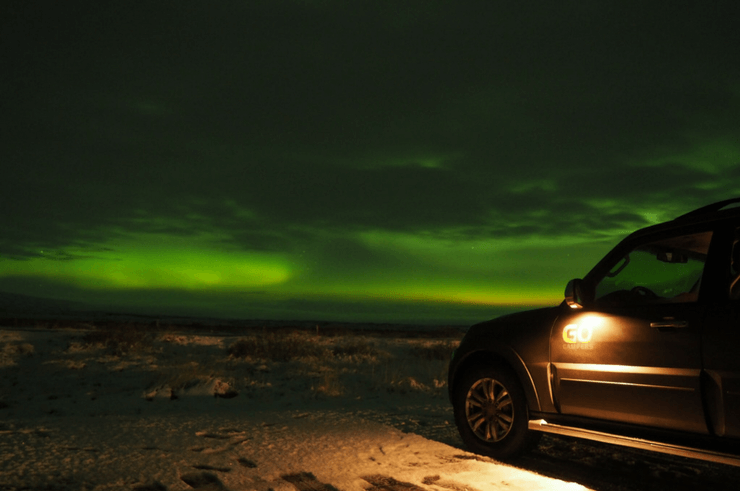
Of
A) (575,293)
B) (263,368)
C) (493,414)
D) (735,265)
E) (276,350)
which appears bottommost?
(263,368)

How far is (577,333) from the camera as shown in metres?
4.93

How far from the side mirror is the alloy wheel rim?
1.12m

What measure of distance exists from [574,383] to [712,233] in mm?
1576

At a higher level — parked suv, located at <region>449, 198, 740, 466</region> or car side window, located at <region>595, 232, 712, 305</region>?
car side window, located at <region>595, 232, 712, 305</region>

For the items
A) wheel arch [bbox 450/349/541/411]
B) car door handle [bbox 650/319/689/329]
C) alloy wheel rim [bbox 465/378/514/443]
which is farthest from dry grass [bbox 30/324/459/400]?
car door handle [bbox 650/319/689/329]

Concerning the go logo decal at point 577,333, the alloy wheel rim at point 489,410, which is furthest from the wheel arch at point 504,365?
the go logo decal at point 577,333

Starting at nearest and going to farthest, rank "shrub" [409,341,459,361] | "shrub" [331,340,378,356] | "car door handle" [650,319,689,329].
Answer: "car door handle" [650,319,689,329] → "shrub" [331,340,378,356] → "shrub" [409,341,459,361]

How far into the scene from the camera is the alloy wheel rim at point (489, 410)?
546 centimetres

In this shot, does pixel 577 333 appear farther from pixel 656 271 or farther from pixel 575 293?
pixel 656 271

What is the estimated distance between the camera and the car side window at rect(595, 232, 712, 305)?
4.93 m

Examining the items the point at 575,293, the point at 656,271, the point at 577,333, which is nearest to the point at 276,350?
the point at 577,333

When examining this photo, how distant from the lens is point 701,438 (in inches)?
160

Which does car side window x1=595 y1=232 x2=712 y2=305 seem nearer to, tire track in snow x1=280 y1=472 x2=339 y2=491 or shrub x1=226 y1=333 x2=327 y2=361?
tire track in snow x1=280 y1=472 x2=339 y2=491

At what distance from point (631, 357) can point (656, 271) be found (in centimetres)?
95
